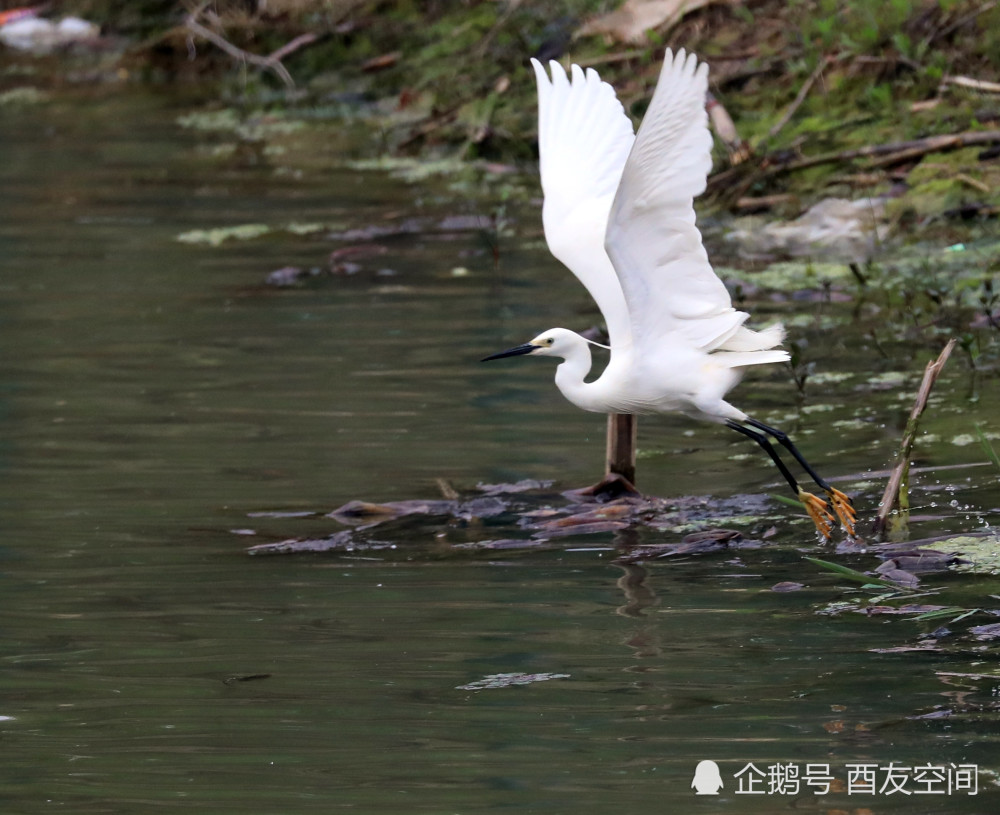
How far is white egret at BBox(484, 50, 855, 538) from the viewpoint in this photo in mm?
5316

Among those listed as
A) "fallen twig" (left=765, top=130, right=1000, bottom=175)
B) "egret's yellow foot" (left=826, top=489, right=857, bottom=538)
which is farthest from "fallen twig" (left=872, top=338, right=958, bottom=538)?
"fallen twig" (left=765, top=130, right=1000, bottom=175)

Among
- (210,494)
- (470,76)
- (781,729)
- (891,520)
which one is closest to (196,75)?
(470,76)

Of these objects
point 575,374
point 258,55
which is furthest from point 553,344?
point 258,55

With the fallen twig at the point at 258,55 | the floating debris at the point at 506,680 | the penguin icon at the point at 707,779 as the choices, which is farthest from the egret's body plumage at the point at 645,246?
the fallen twig at the point at 258,55

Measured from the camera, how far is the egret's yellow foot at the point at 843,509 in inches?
224

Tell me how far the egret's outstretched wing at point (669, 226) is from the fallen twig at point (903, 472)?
69cm

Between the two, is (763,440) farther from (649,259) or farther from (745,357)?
(649,259)

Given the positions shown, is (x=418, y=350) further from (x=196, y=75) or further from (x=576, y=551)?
(x=196, y=75)

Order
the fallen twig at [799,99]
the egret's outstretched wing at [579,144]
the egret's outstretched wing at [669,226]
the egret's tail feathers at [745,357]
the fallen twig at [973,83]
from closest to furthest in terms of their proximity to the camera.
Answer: the egret's outstretched wing at [669,226] → the egret's tail feathers at [745,357] → the egret's outstretched wing at [579,144] → the fallen twig at [973,83] → the fallen twig at [799,99]

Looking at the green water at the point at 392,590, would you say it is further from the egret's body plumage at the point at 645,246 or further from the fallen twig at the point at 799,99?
the fallen twig at the point at 799,99

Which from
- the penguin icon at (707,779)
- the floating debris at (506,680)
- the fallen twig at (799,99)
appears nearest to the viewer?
the penguin icon at (707,779)

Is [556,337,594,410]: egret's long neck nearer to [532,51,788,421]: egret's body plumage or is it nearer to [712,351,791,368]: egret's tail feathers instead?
[532,51,788,421]: egret's body plumage

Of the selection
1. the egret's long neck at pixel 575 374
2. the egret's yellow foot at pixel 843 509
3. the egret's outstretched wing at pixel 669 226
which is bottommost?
the egret's yellow foot at pixel 843 509

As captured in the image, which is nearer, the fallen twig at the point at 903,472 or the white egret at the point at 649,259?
the white egret at the point at 649,259
